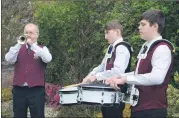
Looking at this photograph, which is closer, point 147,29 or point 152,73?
point 152,73

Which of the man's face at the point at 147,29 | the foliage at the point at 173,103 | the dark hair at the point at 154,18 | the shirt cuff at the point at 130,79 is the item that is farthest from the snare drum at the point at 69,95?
the foliage at the point at 173,103

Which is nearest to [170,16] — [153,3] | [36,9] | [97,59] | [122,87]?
[153,3]

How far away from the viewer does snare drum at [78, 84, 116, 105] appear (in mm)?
4738

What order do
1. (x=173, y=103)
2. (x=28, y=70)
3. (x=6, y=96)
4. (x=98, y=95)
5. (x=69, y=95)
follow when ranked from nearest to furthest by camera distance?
1. (x=98, y=95)
2. (x=69, y=95)
3. (x=28, y=70)
4. (x=173, y=103)
5. (x=6, y=96)

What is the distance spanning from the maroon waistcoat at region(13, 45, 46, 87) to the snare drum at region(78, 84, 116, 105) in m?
0.79

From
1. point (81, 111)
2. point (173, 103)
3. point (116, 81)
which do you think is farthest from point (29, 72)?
point (173, 103)

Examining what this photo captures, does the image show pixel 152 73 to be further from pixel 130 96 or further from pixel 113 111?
pixel 113 111

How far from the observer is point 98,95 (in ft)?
15.6

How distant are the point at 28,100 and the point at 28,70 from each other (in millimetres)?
349

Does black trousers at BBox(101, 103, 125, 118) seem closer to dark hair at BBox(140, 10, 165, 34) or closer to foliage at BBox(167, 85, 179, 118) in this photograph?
dark hair at BBox(140, 10, 165, 34)

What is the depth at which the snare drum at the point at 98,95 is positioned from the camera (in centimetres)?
474

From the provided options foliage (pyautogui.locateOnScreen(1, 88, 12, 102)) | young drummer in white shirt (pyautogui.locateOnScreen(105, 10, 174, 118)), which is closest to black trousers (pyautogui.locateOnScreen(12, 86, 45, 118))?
young drummer in white shirt (pyautogui.locateOnScreen(105, 10, 174, 118))

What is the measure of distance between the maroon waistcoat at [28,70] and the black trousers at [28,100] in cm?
7

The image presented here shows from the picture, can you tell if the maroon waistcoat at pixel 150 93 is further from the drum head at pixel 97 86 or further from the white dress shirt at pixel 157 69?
the drum head at pixel 97 86
